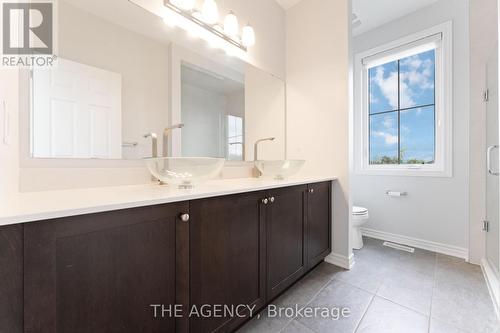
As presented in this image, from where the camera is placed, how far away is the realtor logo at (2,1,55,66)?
0.95 meters

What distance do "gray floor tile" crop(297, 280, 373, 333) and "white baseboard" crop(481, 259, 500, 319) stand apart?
0.76m

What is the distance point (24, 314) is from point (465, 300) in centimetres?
231

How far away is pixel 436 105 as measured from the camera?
2.43m

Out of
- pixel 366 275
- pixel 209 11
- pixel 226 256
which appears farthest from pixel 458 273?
pixel 209 11

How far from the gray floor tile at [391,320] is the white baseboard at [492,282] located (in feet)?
1.64

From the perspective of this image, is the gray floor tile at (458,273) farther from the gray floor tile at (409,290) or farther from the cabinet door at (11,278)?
the cabinet door at (11,278)

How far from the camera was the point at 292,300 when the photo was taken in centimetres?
152

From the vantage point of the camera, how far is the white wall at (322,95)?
2010 mm

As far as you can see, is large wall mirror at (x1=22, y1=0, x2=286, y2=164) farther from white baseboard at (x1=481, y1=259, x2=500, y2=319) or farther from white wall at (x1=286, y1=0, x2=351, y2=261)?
white baseboard at (x1=481, y1=259, x2=500, y2=319)

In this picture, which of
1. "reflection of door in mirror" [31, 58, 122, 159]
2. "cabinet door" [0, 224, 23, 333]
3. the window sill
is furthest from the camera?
the window sill

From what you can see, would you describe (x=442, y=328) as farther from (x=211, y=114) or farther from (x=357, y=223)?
(x=211, y=114)

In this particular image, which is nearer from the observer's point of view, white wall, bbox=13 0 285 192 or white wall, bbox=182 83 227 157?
white wall, bbox=13 0 285 192

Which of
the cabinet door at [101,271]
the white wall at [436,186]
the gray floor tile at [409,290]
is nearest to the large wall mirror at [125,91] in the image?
the cabinet door at [101,271]

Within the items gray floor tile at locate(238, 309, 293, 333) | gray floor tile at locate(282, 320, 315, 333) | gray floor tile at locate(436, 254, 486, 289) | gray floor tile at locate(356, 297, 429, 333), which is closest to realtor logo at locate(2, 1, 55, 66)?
gray floor tile at locate(238, 309, 293, 333)
